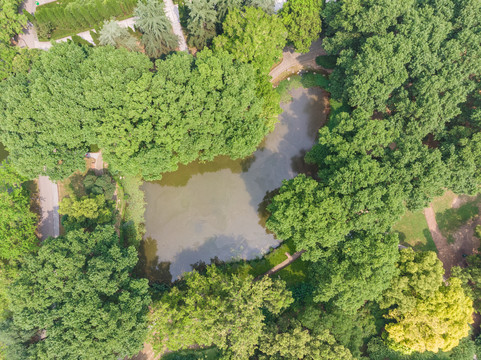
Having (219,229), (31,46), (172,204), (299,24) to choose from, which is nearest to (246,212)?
(219,229)

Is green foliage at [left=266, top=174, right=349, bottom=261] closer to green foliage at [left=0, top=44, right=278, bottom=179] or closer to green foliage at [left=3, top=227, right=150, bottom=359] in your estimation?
green foliage at [left=0, top=44, right=278, bottom=179]

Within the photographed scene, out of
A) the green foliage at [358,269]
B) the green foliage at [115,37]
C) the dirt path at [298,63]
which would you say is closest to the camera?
the green foliage at [358,269]

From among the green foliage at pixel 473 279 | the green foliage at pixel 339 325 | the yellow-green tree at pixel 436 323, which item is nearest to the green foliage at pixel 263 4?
the green foliage at pixel 339 325

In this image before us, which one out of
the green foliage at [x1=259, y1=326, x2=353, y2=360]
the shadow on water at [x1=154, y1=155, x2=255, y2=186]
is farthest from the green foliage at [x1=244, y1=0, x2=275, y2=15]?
the green foliage at [x1=259, y1=326, x2=353, y2=360]

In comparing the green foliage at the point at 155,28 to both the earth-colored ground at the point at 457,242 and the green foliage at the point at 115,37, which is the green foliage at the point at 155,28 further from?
the earth-colored ground at the point at 457,242

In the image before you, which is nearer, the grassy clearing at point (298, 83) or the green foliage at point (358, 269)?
the green foliage at point (358, 269)

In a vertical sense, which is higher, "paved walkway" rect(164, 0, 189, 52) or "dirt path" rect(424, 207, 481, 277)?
"paved walkway" rect(164, 0, 189, 52)
